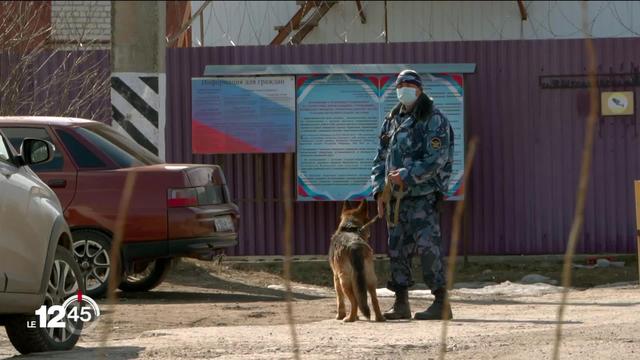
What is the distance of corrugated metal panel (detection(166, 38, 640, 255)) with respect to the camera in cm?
1377

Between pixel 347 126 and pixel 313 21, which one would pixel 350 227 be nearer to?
pixel 347 126

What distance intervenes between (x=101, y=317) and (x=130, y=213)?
186 cm

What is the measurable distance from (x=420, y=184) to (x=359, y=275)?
792 mm

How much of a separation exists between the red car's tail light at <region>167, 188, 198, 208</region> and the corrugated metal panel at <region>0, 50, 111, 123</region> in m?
3.99

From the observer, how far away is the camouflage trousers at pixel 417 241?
8.76 metres

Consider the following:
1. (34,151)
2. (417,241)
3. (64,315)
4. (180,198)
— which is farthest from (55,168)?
(64,315)

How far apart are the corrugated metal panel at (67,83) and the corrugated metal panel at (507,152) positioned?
108 cm

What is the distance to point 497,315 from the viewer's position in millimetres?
9086

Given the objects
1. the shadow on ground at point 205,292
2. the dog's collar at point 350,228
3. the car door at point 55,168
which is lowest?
the shadow on ground at point 205,292

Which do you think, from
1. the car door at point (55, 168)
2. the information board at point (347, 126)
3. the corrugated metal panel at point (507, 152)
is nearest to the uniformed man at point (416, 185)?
the car door at point (55, 168)

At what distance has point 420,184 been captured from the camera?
8734 mm

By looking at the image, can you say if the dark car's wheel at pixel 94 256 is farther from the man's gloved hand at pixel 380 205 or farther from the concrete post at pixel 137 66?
the man's gloved hand at pixel 380 205

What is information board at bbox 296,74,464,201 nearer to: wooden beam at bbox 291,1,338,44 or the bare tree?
the bare tree

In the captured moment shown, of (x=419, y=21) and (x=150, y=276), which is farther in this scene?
(x=419, y=21)
